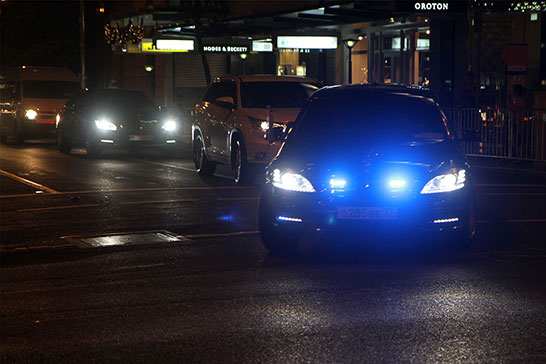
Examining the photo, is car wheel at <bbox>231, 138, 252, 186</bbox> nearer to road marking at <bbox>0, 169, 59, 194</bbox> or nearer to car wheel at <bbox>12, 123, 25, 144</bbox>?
road marking at <bbox>0, 169, 59, 194</bbox>

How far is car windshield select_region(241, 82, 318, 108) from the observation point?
59.1ft

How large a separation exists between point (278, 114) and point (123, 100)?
370 inches

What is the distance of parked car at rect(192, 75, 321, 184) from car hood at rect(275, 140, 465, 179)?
645 centimetres

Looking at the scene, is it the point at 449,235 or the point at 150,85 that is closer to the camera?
the point at 449,235

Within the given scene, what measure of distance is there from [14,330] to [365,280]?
306 cm

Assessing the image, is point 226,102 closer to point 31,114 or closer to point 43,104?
point 31,114

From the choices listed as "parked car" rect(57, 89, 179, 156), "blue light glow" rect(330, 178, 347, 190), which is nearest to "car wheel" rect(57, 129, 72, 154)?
"parked car" rect(57, 89, 179, 156)

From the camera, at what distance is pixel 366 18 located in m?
28.2

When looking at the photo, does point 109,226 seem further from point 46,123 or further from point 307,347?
point 46,123

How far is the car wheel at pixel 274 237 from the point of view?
32.1ft

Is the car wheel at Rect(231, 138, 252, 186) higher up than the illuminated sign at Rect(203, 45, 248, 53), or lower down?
lower down

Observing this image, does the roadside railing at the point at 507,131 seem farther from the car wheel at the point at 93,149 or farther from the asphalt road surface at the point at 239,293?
the car wheel at the point at 93,149

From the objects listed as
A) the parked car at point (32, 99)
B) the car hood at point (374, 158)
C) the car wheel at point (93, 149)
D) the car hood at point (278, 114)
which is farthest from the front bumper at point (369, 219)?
the parked car at point (32, 99)

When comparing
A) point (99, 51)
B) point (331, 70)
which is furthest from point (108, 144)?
point (99, 51)
